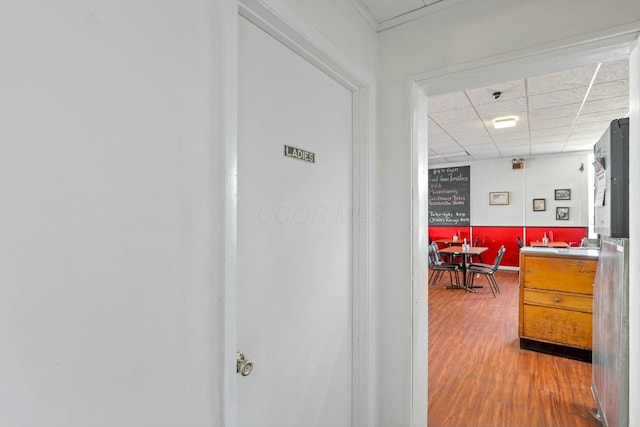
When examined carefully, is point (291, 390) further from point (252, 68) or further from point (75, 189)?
point (252, 68)

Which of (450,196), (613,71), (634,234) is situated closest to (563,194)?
(450,196)

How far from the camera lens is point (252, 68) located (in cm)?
115

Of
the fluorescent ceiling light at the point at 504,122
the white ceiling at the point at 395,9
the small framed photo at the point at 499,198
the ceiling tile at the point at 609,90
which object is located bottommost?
the small framed photo at the point at 499,198

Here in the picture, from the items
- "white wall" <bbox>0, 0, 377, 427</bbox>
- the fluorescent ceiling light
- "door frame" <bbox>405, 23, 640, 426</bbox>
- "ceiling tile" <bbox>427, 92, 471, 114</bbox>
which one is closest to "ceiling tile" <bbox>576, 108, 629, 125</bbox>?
the fluorescent ceiling light

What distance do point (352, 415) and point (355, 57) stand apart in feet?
6.22

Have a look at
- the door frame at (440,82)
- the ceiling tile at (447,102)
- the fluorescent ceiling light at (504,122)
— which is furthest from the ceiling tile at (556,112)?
the door frame at (440,82)

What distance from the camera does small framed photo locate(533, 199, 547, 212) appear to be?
23.0 feet

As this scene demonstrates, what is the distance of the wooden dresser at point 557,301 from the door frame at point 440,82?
6.54 feet

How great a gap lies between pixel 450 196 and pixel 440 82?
→ 6.90m

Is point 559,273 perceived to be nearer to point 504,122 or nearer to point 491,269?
point 504,122

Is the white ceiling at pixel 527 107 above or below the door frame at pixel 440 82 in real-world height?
above

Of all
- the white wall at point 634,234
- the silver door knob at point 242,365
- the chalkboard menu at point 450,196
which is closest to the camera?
the silver door knob at point 242,365

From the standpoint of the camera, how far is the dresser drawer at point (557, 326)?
301 cm

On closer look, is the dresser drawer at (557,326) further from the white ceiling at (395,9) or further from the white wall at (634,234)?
the white ceiling at (395,9)
